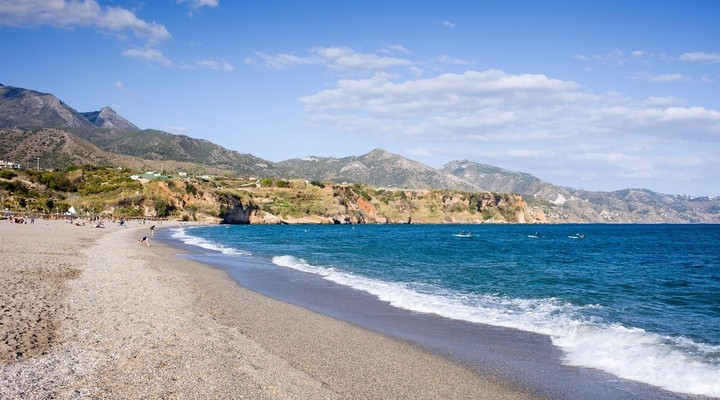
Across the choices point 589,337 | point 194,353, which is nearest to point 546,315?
point 589,337

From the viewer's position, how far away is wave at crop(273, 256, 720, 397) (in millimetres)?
10203

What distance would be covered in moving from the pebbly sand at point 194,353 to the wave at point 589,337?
340 cm

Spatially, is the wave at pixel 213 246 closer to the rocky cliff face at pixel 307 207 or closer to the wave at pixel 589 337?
the wave at pixel 589 337

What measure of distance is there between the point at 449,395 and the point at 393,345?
361 cm

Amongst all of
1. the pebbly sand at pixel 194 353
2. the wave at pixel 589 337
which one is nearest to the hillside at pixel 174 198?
the pebbly sand at pixel 194 353

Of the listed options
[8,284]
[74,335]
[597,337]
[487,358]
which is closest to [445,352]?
[487,358]

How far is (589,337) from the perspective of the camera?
13.4 metres

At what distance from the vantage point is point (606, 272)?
31469 mm

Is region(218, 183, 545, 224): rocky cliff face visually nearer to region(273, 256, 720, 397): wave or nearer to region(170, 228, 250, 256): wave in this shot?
region(170, 228, 250, 256): wave

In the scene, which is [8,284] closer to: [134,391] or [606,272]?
[134,391]

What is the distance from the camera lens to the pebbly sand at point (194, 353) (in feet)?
26.1

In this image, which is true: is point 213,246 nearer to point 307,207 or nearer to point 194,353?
point 194,353

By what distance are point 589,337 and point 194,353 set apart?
10.3 metres

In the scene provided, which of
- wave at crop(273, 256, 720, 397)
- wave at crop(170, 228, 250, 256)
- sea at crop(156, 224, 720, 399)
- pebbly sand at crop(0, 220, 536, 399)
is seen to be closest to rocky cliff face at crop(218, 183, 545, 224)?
wave at crop(170, 228, 250, 256)
